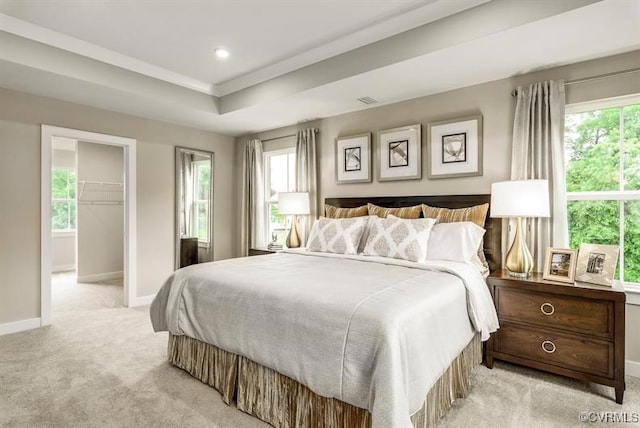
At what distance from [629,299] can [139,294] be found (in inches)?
198

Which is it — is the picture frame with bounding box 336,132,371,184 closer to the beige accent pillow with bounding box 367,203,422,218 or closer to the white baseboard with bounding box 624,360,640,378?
the beige accent pillow with bounding box 367,203,422,218

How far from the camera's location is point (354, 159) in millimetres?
4098

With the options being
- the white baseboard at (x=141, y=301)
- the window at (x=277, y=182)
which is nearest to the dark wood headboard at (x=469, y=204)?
the window at (x=277, y=182)

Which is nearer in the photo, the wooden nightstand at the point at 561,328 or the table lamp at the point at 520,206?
the wooden nightstand at the point at 561,328

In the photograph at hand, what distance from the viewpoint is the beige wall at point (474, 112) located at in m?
2.62

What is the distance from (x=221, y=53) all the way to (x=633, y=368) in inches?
169

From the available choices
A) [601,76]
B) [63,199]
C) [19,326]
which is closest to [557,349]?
[601,76]

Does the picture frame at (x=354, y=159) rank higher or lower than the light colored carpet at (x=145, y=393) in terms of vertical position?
higher

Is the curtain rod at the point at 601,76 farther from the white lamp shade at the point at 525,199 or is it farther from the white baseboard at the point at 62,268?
the white baseboard at the point at 62,268

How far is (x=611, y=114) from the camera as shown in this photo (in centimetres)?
273

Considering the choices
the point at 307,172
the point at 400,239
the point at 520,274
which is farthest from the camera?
the point at 307,172

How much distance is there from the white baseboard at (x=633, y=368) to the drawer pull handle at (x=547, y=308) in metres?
0.77

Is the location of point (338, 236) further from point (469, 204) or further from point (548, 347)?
point (548, 347)

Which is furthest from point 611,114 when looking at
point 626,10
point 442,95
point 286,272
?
point 286,272
